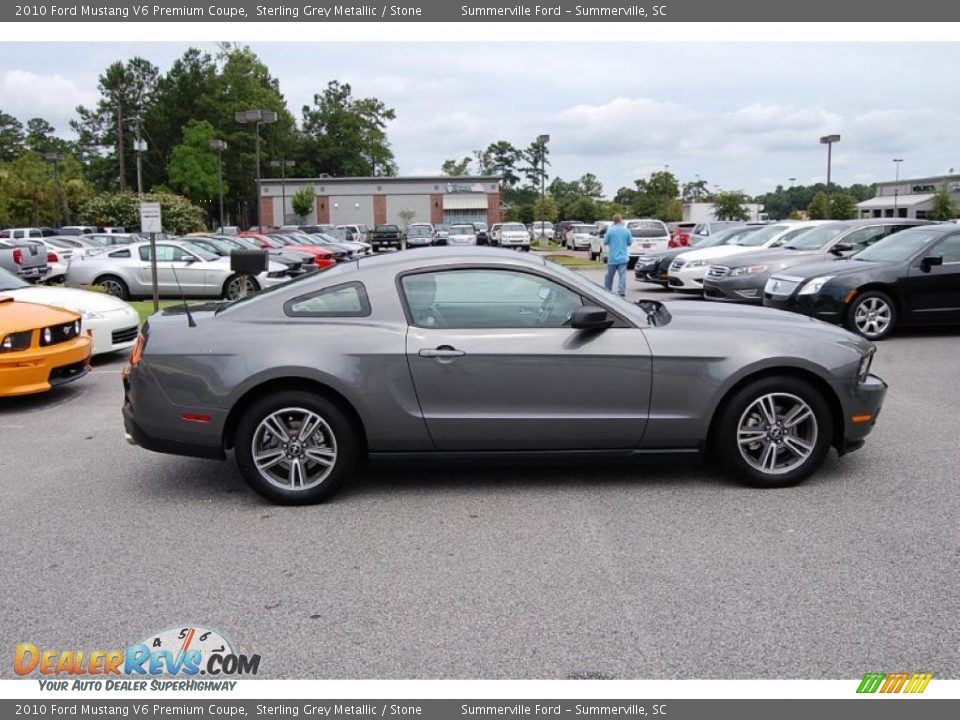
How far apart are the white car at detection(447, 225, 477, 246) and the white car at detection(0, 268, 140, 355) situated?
29516 millimetres

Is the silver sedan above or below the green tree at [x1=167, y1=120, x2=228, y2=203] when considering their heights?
below

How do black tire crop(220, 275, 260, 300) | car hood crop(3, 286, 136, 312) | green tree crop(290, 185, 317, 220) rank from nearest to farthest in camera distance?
car hood crop(3, 286, 136, 312) → black tire crop(220, 275, 260, 300) → green tree crop(290, 185, 317, 220)

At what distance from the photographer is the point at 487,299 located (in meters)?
5.35

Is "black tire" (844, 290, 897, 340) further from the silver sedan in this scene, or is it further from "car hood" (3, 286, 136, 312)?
the silver sedan

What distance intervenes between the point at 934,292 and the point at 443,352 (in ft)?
29.7

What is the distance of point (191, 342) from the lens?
518cm

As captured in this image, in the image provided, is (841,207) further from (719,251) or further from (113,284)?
(113,284)

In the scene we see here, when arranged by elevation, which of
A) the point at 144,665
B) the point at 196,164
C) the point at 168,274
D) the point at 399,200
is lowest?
the point at 144,665

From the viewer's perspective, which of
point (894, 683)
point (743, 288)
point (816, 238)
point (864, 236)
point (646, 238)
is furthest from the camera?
point (646, 238)

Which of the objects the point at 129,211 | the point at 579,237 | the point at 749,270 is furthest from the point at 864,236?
the point at 129,211

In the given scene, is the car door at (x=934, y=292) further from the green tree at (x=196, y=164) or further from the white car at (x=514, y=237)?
the green tree at (x=196, y=164)

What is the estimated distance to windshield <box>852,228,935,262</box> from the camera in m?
11.7

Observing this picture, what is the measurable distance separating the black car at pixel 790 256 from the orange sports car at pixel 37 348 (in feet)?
31.8

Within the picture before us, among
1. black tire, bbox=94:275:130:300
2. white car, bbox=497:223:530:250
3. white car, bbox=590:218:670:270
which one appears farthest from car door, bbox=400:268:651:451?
white car, bbox=497:223:530:250
